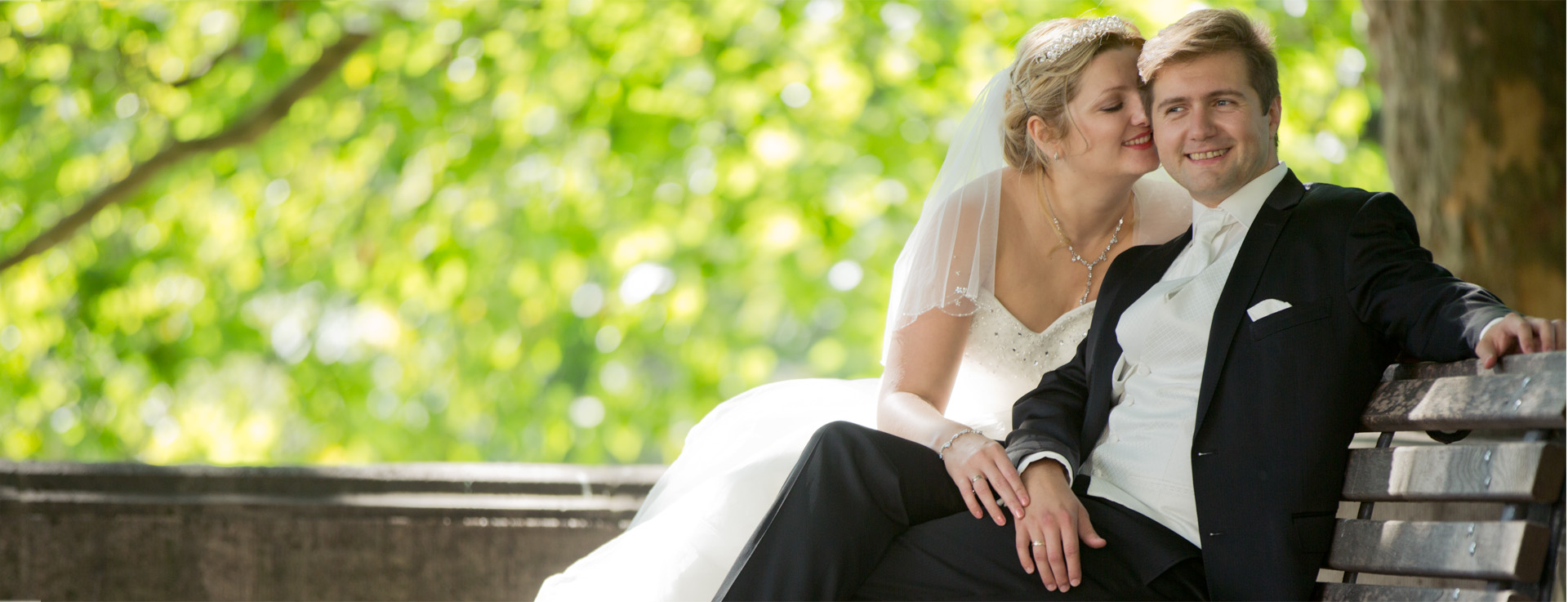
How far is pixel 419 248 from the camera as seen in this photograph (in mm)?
5754

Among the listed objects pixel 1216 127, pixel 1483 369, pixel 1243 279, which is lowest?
pixel 1483 369

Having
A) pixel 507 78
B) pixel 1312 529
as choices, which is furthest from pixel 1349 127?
pixel 1312 529

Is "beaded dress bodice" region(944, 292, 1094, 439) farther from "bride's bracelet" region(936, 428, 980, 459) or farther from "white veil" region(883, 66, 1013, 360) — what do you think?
"bride's bracelet" region(936, 428, 980, 459)

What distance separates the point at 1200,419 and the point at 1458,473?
34 centimetres

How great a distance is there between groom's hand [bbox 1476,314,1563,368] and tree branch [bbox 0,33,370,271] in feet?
18.9

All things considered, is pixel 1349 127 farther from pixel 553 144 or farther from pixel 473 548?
pixel 473 548

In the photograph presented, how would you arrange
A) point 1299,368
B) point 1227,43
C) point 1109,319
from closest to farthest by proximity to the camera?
point 1299,368, point 1227,43, point 1109,319

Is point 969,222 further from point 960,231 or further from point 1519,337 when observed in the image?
point 1519,337

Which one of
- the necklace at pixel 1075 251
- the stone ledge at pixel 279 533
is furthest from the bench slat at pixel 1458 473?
the stone ledge at pixel 279 533

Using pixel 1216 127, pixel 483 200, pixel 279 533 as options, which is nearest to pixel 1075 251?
pixel 1216 127

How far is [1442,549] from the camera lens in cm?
146

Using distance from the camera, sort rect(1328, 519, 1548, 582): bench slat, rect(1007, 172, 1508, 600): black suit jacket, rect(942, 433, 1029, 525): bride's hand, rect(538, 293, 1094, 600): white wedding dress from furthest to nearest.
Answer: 1. rect(538, 293, 1094, 600): white wedding dress
2. rect(942, 433, 1029, 525): bride's hand
3. rect(1007, 172, 1508, 600): black suit jacket
4. rect(1328, 519, 1548, 582): bench slat

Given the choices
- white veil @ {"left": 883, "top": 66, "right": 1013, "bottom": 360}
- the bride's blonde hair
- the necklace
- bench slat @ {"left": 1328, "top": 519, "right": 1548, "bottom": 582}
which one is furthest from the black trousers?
the bride's blonde hair

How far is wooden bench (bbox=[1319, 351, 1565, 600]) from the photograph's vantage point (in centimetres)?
134
